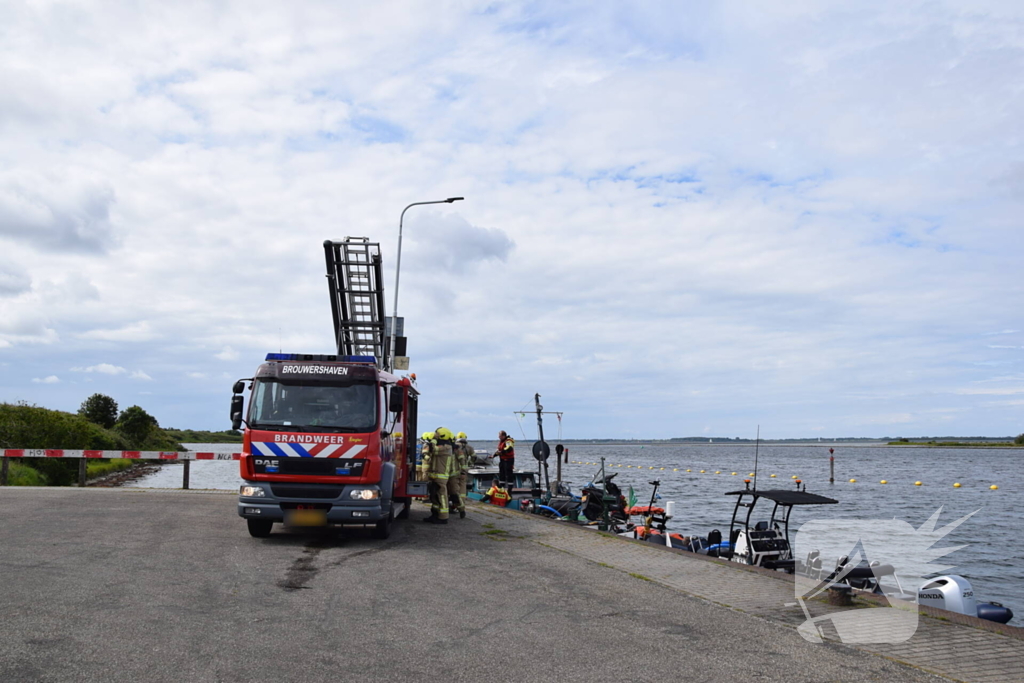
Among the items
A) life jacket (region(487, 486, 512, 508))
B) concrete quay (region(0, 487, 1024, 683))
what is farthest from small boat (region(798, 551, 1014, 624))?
life jacket (region(487, 486, 512, 508))

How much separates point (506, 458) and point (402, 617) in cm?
1551

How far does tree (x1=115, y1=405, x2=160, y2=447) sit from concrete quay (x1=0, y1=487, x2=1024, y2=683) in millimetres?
63094

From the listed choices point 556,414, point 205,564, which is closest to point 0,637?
point 205,564

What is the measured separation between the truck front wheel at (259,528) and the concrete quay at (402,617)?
200 mm

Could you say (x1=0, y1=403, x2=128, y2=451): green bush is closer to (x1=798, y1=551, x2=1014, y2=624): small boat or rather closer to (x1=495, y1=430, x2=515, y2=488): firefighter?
(x1=495, y1=430, x2=515, y2=488): firefighter

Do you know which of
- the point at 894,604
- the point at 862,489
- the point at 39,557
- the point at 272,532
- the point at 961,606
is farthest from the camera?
the point at 862,489

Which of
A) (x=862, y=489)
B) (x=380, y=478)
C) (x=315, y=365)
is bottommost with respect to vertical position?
(x=862, y=489)

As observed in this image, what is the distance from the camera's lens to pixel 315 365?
38.7ft

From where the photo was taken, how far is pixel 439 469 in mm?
14570

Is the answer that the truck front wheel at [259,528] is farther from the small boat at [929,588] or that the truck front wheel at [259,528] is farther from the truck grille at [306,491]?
the small boat at [929,588]

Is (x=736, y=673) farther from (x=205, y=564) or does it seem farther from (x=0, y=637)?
(x=205, y=564)

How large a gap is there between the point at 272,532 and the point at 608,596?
6430mm

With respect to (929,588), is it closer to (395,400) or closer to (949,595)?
(949,595)

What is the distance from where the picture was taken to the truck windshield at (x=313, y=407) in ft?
37.6
